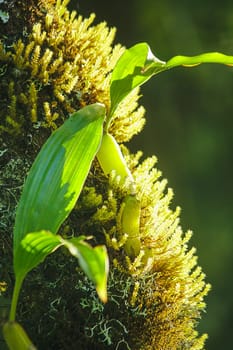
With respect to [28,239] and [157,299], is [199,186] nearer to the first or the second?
[157,299]

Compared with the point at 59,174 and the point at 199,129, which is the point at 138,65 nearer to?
the point at 59,174

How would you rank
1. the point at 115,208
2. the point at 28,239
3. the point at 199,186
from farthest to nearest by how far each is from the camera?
the point at 199,186 < the point at 115,208 < the point at 28,239

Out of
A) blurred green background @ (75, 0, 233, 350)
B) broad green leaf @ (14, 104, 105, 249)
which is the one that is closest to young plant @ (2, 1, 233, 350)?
broad green leaf @ (14, 104, 105, 249)

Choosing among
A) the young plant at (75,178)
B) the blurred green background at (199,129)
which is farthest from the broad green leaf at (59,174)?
the blurred green background at (199,129)

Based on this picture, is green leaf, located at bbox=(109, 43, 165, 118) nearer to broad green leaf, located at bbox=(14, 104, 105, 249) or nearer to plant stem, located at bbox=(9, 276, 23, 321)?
broad green leaf, located at bbox=(14, 104, 105, 249)

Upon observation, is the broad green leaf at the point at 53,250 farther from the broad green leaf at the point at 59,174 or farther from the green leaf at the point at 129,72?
the green leaf at the point at 129,72

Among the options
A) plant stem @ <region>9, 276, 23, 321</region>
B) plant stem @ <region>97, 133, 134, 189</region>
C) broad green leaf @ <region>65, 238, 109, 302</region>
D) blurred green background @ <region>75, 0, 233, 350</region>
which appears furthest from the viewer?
blurred green background @ <region>75, 0, 233, 350</region>

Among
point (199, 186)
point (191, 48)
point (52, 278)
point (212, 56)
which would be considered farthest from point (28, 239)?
point (191, 48)
